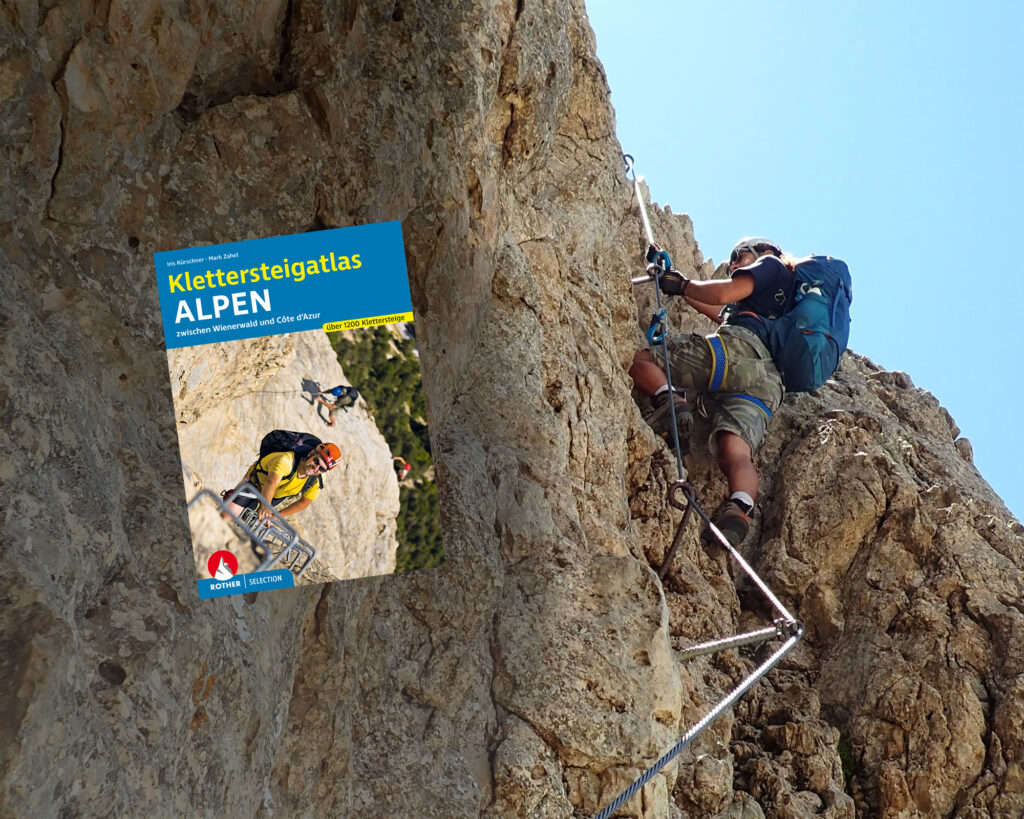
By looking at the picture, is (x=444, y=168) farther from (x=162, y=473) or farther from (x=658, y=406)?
(x=658, y=406)

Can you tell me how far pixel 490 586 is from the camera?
3568 millimetres

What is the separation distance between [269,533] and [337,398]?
0.42 meters

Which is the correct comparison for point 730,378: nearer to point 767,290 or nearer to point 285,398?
point 767,290

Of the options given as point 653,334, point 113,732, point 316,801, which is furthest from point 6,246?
point 653,334

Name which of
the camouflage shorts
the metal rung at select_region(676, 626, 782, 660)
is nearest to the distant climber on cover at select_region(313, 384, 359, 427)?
the metal rung at select_region(676, 626, 782, 660)

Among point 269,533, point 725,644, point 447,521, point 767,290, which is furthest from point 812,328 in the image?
point 269,533

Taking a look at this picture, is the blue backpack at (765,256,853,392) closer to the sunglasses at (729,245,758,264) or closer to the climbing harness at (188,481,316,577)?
the sunglasses at (729,245,758,264)

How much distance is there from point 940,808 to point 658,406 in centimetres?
258

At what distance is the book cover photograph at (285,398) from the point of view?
247cm

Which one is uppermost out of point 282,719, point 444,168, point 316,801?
point 444,168

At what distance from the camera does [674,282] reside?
5.96m

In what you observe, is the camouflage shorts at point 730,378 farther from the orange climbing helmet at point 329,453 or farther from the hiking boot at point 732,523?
the orange climbing helmet at point 329,453

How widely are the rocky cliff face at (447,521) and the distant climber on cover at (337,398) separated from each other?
17.6 inches

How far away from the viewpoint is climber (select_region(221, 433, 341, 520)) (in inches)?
98.8
